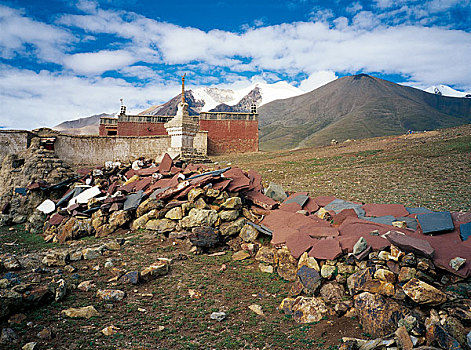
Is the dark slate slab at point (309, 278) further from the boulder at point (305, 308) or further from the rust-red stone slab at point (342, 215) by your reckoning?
the rust-red stone slab at point (342, 215)

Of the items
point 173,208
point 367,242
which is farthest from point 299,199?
point 173,208

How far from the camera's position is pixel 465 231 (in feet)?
14.4

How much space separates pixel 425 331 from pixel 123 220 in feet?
18.8

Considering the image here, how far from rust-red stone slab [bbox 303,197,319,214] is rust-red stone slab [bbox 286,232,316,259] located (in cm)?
165

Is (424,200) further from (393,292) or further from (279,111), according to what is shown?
(279,111)

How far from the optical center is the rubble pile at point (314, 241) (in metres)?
3.25

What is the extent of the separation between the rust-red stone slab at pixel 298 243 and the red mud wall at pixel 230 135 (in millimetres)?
23323

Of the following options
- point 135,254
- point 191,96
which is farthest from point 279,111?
point 135,254

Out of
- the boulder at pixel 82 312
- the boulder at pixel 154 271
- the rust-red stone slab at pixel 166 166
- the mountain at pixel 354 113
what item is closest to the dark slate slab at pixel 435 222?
the boulder at pixel 154 271

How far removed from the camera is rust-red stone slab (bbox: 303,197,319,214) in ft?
21.5

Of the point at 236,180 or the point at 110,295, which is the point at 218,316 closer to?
the point at 110,295

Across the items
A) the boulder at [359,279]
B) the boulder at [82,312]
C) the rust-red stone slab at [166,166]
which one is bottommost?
the boulder at [82,312]

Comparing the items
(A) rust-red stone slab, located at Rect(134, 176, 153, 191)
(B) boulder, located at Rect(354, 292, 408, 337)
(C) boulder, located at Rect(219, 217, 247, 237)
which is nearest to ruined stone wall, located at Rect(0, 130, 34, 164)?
(A) rust-red stone slab, located at Rect(134, 176, 153, 191)

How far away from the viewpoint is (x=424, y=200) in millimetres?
7523
